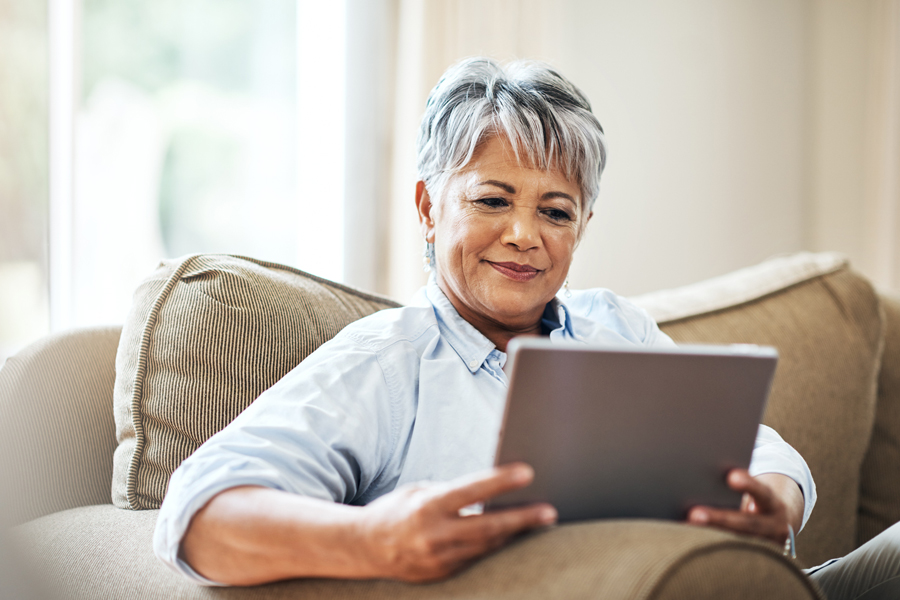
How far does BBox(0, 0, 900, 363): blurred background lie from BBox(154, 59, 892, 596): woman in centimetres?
105

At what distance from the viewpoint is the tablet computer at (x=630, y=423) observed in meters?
0.62

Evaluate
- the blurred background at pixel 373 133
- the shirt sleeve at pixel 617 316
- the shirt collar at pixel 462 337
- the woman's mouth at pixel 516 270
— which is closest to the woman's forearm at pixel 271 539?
the shirt collar at pixel 462 337

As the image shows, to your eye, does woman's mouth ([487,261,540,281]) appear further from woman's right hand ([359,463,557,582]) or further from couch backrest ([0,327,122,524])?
couch backrest ([0,327,122,524])

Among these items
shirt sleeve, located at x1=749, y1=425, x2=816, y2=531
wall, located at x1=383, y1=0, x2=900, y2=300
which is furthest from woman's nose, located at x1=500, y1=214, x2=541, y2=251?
wall, located at x1=383, y1=0, x2=900, y2=300

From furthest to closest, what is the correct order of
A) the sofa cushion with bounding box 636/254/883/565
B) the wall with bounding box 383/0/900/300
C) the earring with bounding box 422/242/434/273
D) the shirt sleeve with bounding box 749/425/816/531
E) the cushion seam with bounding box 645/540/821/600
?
the wall with bounding box 383/0/900/300, the sofa cushion with bounding box 636/254/883/565, the earring with bounding box 422/242/434/273, the shirt sleeve with bounding box 749/425/816/531, the cushion seam with bounding box 645/540/821/600

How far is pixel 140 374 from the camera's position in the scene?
107cm

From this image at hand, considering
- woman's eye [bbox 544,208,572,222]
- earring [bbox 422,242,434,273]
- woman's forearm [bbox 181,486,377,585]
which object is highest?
woman's eye [bbox 544,208,572,222]

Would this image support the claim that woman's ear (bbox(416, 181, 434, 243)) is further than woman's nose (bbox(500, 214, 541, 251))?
Yes

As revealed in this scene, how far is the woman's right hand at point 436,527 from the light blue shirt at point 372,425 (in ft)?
0.50

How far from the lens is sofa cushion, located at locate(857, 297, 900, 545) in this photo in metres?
→ 1.62

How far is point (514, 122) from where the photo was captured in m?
1.07

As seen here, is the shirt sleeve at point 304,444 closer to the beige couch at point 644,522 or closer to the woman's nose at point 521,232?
the beige couch at point 644,522

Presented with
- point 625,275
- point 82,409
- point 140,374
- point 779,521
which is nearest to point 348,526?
point 779,521

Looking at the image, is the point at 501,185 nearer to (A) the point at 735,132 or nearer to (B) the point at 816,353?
(B) the point at 816,353
